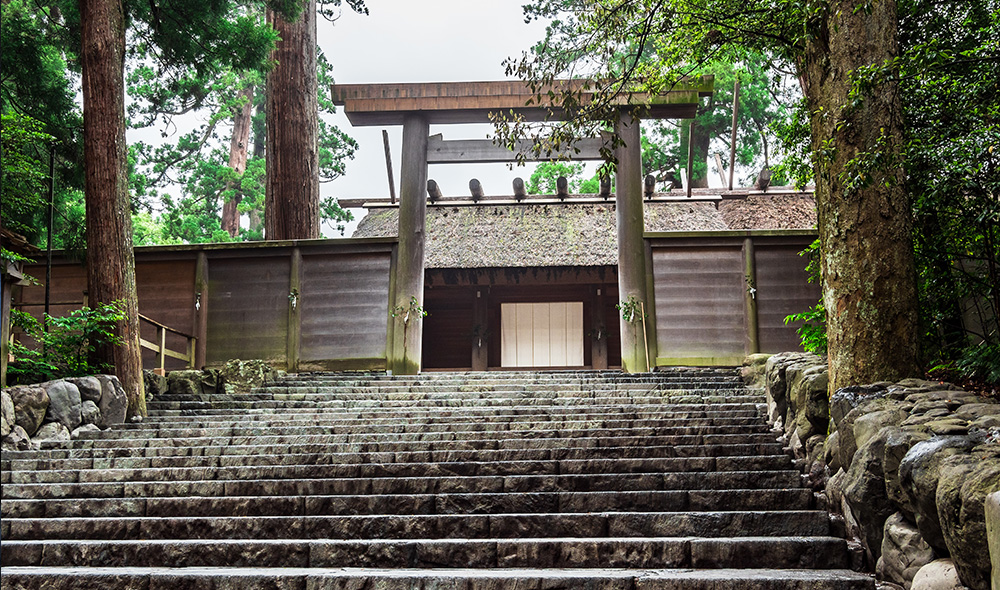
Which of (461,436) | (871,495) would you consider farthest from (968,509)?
(461,436)

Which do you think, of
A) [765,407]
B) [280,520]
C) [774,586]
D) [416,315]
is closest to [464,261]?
[416,315]

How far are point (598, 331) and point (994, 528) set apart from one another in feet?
42.4

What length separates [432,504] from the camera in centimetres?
539

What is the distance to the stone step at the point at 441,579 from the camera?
410cm

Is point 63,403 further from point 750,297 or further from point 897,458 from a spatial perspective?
point 750,297

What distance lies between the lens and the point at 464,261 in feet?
50.1

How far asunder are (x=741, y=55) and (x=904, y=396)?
453 cm

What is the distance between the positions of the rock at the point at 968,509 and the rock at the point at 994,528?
0.35ft

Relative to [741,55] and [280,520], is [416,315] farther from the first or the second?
[280,520]

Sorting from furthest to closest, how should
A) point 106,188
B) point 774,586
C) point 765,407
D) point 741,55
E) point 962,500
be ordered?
1. point 106,188
2. point 741,55
3. point 765,407
4. point 774,586
5. point 962,500

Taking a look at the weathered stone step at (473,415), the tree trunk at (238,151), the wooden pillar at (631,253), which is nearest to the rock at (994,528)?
the weathered stone step at (473,415)

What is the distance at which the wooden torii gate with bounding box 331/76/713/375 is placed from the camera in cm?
1115

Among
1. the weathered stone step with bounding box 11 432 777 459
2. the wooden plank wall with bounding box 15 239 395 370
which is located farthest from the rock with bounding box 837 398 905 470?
the wooden plank wall with bounding box 15 239 395 370

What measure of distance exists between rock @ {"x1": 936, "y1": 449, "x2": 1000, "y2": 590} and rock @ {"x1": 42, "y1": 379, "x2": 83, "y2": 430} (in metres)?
7.22
